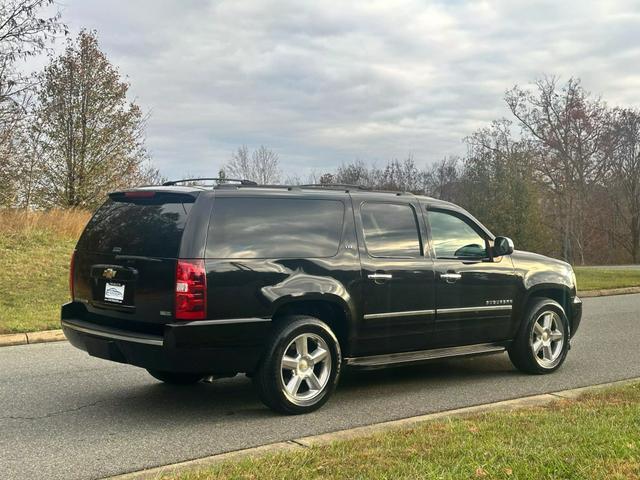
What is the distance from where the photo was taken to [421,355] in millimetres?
6121

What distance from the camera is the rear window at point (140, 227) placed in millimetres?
5070

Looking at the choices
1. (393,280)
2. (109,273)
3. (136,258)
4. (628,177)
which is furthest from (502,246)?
(628,177)

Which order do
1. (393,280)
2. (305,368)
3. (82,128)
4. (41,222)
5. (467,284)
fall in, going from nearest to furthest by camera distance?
(305,368) < (393,280) < (467,284) < (41,222) < (82,128)

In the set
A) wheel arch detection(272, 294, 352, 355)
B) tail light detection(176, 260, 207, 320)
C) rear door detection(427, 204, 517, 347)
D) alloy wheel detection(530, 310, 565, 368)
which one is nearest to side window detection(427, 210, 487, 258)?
rear door detection(427, 204, 517, 347)

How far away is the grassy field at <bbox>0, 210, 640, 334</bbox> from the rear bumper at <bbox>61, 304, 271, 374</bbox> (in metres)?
4.82

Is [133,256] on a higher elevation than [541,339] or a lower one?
higher

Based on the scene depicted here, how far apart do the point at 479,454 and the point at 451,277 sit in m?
2.57

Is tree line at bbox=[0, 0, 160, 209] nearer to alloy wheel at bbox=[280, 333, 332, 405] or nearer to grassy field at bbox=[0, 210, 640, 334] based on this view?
grassy field at bbox=[0, 210, 640, 334]

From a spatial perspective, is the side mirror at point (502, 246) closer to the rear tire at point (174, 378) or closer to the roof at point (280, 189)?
the roof at point (280, 189)

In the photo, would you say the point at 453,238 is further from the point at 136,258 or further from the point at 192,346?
the point at 136,258

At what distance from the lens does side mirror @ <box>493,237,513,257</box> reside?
6.59 meters

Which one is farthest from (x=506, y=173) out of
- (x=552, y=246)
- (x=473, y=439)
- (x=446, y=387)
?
(x=473, y=439)

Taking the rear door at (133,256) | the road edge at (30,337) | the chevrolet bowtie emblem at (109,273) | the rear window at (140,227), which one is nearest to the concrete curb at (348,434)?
the rear door at (133,256)

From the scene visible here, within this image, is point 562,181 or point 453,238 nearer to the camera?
point 453,238
